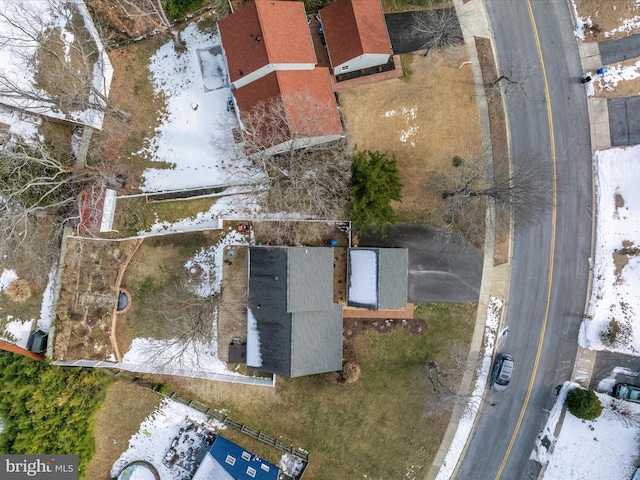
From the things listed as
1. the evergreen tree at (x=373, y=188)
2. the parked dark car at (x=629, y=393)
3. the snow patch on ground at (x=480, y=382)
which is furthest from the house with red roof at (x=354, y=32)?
the parked dark car at (x=629, y=393)

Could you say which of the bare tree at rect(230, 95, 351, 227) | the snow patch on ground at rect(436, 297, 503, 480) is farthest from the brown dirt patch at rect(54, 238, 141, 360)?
the snow patch on ground at rect(436, 297, 503, 480)

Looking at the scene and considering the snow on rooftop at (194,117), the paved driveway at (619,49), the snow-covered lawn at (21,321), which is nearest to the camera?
the snow on rooftop at (194,117)

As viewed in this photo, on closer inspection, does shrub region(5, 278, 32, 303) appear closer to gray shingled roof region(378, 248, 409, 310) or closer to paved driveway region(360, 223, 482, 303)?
paved driveway region(360, 223, 482, 303)

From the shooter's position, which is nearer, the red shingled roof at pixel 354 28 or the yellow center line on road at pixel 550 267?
the red shingled roof at pixel 354 28

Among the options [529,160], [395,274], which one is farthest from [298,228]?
[529,160]

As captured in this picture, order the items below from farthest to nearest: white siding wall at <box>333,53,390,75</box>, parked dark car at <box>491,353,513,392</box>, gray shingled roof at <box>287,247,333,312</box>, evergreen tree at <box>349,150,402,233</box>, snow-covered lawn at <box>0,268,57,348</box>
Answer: parked dark car at <box>491,353,513,392</box>, snow-covered lawn at <box>0,268,57,348</box>, white siding wall at <box>333,53,390,75</box>, gray shingled roof at <box>287,247,333,312</box>, evergreen tree at <box>349,150,402,233</box>

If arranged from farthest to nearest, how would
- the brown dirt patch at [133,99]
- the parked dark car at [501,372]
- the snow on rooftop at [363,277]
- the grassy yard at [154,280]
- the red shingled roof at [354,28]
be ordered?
1. the grassy yard at [154,280]
2. the parked dark car at [501,372]
3. the brown dirt patch at [133,99]
4. the snow on rooftop at [363,277]
5. the red shingled roof at [354,28]

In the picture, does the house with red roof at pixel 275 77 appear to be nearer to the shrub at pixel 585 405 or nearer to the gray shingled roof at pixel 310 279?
the gray shingled roof at pixel 310 279

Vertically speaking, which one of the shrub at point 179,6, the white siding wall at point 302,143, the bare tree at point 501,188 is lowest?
the bare tree at point 501,188
